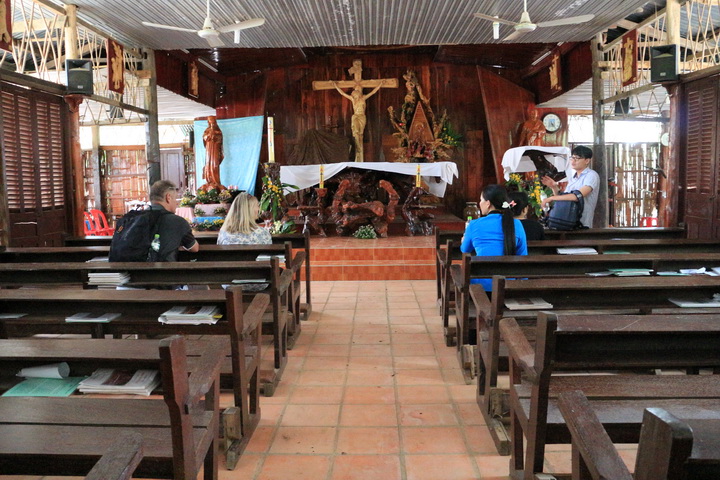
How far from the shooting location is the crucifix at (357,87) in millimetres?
11867

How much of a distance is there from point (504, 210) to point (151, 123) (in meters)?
6.57

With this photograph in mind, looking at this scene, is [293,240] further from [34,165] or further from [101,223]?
[101,223]

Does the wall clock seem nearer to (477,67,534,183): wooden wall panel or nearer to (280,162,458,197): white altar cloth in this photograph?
(477,67,534,183): wooden wall panel

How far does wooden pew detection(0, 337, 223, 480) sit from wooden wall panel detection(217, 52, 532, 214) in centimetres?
1090

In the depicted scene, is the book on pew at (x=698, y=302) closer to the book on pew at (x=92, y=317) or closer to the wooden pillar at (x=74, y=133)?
the book on pew at (x=92, y=317)

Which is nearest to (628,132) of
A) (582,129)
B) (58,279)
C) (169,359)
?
(582,129)

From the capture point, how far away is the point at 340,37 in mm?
8023

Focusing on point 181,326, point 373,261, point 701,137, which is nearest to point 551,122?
point 701,137

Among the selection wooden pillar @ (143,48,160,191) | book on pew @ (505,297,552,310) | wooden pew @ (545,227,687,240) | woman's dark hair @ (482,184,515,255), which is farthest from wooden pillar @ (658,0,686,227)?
wooden pillar @ (143,48,160,191)

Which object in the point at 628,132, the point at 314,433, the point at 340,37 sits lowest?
the point at 314,433

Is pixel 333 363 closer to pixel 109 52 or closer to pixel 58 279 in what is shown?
pixel 58 279

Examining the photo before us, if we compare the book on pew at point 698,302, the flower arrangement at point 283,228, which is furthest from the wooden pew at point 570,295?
the flower arrangement at point 283,228

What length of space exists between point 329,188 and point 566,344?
7885mm

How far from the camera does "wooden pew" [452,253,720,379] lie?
3.44 meters
